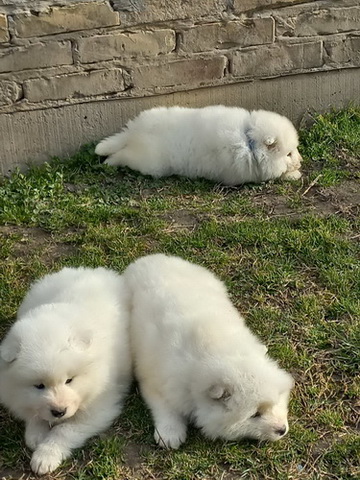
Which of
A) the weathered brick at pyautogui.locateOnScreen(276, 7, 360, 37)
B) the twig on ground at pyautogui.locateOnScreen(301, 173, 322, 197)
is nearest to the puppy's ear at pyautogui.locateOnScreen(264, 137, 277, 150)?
the twig on ground at pyautogui.locateOnScreen(301, 173, 322, 197)

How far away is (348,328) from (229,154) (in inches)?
88.5

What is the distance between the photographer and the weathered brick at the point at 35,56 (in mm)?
5609

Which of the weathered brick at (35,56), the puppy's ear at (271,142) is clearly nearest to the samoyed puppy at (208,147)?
the puppy's ear at (271,142)

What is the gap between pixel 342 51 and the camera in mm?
6613

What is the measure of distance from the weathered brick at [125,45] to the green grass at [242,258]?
84 centimetres

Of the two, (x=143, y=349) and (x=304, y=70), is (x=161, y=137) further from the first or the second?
(x=143, y=349)

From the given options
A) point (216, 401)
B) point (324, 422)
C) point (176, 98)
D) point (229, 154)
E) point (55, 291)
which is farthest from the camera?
point (176, 98)

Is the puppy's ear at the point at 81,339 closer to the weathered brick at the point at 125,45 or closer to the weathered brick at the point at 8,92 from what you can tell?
the weathered brick at the point at 8,92

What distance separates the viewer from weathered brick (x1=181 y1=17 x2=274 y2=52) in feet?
19.9

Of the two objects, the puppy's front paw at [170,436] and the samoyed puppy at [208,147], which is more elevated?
the samoyed puppy at [208,147]

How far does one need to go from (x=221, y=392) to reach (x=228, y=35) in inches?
157

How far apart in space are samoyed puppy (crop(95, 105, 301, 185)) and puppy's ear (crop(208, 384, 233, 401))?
2954 mm

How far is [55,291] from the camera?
3900mm

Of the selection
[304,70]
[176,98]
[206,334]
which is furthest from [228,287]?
[304,70]
